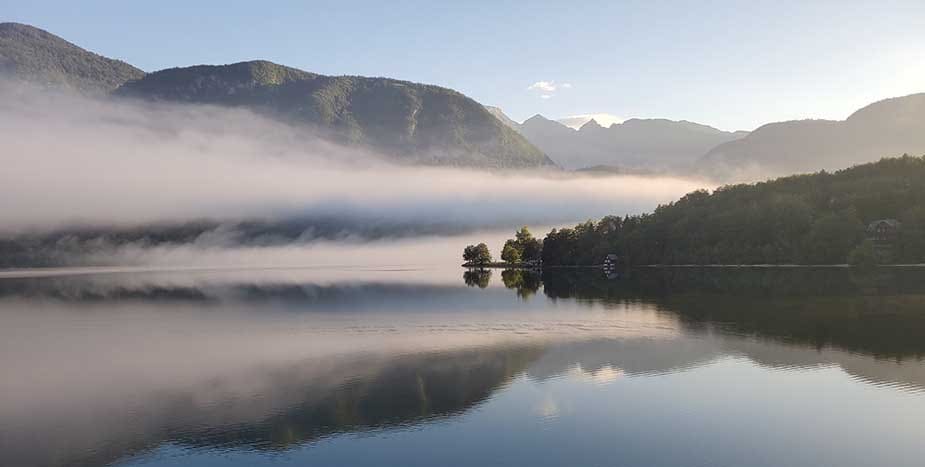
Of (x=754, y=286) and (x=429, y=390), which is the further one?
(x=754, y=286)

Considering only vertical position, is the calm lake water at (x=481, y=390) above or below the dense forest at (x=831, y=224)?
below

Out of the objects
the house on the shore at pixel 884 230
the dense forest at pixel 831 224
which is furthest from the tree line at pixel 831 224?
the house on the shore at pixel 884 230

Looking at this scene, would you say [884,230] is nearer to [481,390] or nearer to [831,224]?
[831,224]

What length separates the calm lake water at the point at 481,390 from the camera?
27250 mm

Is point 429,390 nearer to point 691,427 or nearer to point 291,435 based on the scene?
point 291,435

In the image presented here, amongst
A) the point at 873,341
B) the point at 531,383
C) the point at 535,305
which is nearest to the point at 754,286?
the point at 535,305

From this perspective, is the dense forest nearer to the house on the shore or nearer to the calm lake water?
the house on the shore

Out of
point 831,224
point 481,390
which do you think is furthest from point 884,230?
point 481,390

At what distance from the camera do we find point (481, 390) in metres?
38.3

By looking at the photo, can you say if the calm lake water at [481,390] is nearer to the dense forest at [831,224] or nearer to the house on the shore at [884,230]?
the dense forest at [831,224]

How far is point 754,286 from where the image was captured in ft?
365

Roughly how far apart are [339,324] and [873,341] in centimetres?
4937

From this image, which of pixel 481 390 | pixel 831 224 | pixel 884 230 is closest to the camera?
pixel 481 390

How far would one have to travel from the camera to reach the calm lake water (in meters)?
27.2
